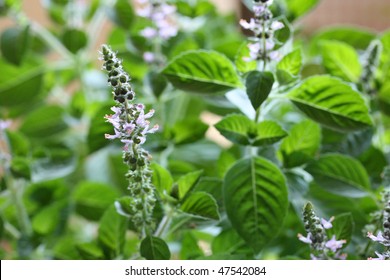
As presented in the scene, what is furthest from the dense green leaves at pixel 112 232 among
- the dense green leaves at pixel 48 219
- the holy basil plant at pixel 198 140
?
the dense green leaves at pixel 48 219

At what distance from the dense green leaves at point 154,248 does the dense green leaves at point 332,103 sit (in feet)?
0.44

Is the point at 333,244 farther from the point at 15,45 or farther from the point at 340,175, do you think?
the point at 15,45

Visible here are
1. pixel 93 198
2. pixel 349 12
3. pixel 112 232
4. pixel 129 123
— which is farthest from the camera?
pixel 349 12

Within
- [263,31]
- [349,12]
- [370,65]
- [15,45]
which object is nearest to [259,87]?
[263,31]

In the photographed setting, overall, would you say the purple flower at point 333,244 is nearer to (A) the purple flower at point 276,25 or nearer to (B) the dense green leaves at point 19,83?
(A) the purple flower at point 276,25

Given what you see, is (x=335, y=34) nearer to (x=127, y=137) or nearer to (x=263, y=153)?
(x=263, y=153)

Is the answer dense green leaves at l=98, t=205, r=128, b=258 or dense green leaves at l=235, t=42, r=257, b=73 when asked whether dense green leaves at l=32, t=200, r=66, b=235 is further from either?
dense green leaves at l=235, t=42, r=257, b=73

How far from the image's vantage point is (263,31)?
387mm

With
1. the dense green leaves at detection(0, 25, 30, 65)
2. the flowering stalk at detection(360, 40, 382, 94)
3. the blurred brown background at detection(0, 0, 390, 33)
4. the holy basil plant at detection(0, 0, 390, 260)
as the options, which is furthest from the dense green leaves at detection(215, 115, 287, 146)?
the blurred brown background at detection(0, 0, 390, 33)

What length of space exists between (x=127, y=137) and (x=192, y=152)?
23 cm

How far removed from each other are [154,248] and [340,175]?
0.15 m

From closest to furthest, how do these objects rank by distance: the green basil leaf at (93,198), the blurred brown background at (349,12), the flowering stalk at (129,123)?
1. the flowering stalk at (129,123)
2. the green basil leaf at (93,198)
3. the blurred brown background at (349,12)

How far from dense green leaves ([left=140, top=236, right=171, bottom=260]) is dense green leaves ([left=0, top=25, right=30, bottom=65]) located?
0.28 meters

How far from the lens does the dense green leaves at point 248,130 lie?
41cm
